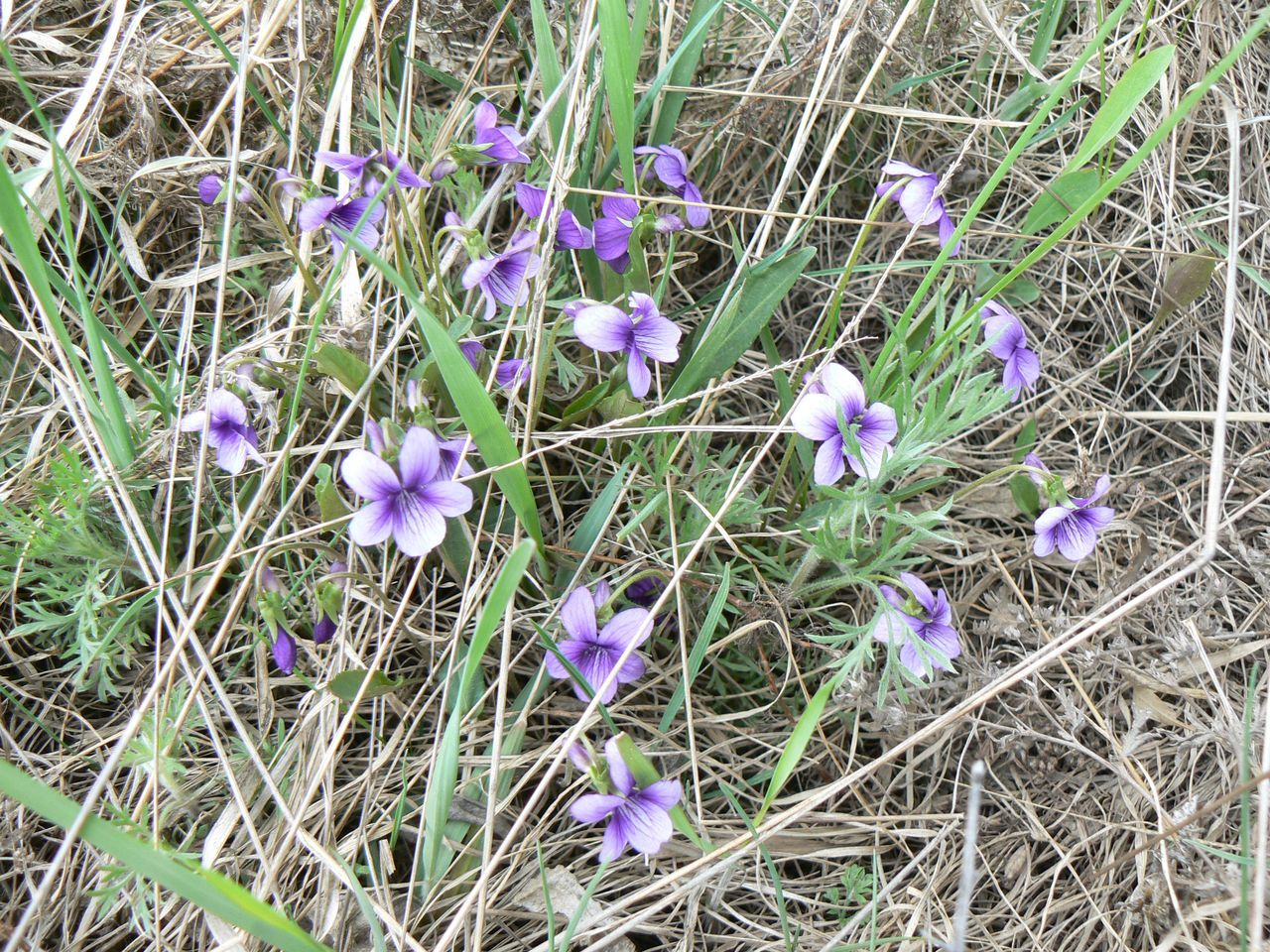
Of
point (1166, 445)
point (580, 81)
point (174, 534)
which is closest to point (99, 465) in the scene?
point (174, 534)

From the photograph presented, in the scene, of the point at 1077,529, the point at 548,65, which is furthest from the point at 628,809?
the point at 548,65

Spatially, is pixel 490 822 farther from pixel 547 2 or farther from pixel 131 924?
pixel 547 2

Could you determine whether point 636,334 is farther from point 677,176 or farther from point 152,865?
point 152,865

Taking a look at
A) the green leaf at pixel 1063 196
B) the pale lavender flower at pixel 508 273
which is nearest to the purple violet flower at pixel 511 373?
the pale lavender flower at pixel 508 273

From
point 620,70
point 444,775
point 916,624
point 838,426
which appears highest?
point 620,70

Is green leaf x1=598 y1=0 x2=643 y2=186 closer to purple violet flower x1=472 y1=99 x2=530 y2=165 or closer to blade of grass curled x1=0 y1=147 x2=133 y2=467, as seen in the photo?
purple violet flower x1=472 y1=99 x2=530 y2=165

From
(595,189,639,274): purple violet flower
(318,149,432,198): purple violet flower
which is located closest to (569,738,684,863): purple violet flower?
(595,189,639,274): purple violet flower

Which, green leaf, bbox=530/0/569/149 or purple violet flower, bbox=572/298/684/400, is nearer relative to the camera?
purple violet flower, bbox=572/298/684/400
